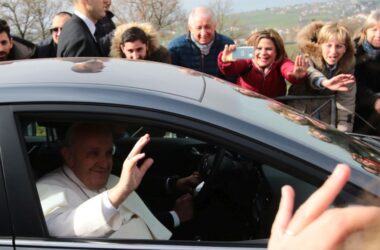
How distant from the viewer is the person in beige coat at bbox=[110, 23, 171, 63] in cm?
382

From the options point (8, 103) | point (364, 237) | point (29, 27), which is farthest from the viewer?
point (29, 27)

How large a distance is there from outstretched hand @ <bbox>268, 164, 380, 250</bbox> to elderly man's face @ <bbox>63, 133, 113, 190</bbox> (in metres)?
Answer: 1.34

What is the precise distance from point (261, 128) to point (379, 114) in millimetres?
2974

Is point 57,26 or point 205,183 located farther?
point 57,26

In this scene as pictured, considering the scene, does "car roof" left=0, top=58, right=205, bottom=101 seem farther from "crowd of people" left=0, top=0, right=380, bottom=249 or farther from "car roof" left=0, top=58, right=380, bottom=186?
"crowd of people" left=0, top=0, right=380, bottom=249

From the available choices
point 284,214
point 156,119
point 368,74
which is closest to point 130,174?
point 156,119

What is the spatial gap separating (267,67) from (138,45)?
99 centimetres

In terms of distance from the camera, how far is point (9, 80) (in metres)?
1.86

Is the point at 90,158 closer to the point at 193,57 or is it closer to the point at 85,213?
the point at 85,213

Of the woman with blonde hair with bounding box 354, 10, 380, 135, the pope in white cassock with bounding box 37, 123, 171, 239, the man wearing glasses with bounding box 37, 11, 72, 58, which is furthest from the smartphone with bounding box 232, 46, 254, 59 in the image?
the pope in white cassock with bounding box 37, 123, 171, 239

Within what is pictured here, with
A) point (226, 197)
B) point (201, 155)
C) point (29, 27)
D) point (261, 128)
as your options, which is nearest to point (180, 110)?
point (261, 128)

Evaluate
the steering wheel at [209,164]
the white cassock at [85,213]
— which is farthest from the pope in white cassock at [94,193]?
the steering wheel at [209,164]

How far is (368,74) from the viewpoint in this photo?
4559mm

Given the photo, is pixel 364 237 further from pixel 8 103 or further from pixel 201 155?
pixel 201 155
